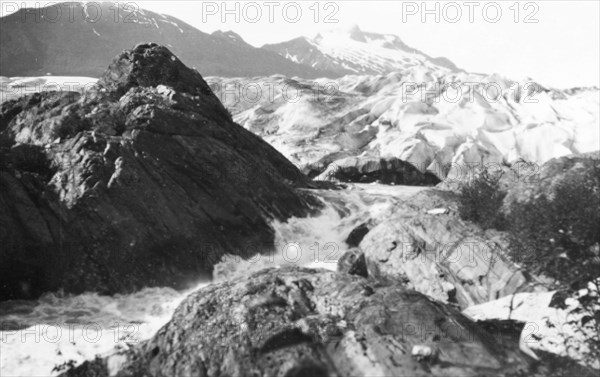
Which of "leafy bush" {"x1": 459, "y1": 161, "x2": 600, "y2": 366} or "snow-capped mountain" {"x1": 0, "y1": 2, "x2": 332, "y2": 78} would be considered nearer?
"leafy bush" {"x1": 459, "y1": 161, "x2": 600, "y2": 366}

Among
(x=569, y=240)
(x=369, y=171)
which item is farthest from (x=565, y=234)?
(x=369, y=171)

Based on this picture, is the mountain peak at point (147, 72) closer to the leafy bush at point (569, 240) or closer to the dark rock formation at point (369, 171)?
the dark rock formation at point (369, 171)

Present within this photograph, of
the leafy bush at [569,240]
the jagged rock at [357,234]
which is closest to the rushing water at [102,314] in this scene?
the jagged rock at [357,234]

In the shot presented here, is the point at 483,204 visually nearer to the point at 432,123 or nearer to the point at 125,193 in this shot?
the point at 125,193

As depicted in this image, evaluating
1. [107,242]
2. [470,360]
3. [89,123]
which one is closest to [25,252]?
[107,242]

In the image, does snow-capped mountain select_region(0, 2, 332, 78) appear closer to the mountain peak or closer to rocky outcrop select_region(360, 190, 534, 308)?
the mountain peak

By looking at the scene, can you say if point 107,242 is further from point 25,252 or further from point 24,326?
point 24,326

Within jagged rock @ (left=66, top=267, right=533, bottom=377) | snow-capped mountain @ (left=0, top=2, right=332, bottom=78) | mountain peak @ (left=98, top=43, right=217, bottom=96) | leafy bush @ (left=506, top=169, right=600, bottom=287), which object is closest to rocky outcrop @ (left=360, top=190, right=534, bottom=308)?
jagged rock @ (left=66, top=267, right=533, bottom=377)
